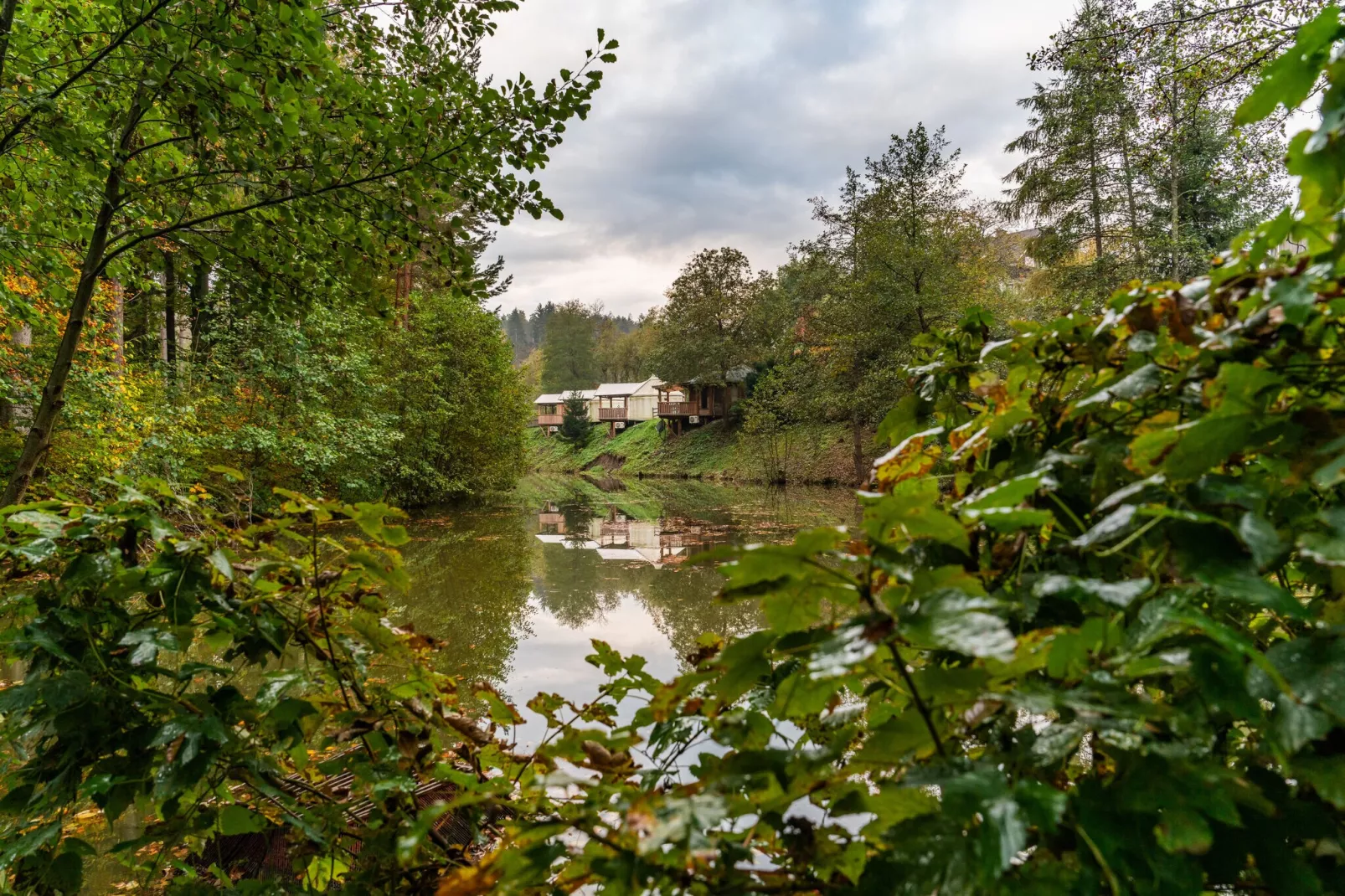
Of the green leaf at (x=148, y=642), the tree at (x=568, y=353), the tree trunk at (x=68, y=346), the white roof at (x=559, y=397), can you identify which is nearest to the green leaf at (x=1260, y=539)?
the green leaf at (x=148, y=642)

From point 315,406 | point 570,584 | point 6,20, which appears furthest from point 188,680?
point 315,406

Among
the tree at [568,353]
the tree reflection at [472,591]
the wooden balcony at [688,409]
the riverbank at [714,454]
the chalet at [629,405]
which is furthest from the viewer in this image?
the tree at [568,353]

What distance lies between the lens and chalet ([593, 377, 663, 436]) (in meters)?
44.4

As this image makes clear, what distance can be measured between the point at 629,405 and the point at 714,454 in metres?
14.5

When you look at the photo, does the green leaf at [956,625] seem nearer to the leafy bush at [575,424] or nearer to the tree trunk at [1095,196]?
the tree trunk at [1095,196]

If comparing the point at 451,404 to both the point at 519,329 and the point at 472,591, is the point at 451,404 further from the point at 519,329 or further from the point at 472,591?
the point at 519,329

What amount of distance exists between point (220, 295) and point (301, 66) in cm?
136

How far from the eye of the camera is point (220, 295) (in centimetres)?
316

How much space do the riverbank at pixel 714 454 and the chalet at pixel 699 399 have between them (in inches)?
32.4

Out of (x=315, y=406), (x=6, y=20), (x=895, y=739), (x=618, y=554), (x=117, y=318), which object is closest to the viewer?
(x=895, y=739)

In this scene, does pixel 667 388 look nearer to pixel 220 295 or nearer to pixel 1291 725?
pixel 220 295

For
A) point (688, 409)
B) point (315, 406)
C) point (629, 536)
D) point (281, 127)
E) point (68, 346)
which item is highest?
point (688, 409)

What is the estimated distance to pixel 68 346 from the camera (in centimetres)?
226

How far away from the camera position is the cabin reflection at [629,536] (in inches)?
407
